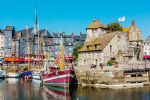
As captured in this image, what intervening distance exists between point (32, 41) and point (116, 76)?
83.9 meters

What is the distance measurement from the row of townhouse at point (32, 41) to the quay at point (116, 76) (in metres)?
74.8

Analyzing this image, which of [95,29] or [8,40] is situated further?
[8,40]

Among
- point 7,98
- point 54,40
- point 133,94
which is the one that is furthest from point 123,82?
point 54,40

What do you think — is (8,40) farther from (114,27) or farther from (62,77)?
(62,77)

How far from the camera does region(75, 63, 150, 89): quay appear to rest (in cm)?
6856

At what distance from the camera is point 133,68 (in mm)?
71500

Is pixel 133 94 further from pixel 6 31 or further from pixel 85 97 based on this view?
pixel 6 31

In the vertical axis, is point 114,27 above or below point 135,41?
above

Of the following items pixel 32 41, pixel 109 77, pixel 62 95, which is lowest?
pixel 62 95

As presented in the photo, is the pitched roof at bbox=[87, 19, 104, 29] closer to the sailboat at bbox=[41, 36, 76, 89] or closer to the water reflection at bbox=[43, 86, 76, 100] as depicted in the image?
the sailboat at bbox=[41, 36, 76, 89]

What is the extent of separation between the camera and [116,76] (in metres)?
68.9

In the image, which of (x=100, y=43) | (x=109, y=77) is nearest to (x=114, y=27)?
(x=100, y=43)

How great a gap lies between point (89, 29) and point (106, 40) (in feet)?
50.6

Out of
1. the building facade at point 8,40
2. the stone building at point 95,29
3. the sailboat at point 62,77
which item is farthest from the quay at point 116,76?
the building facade at point 8,40
